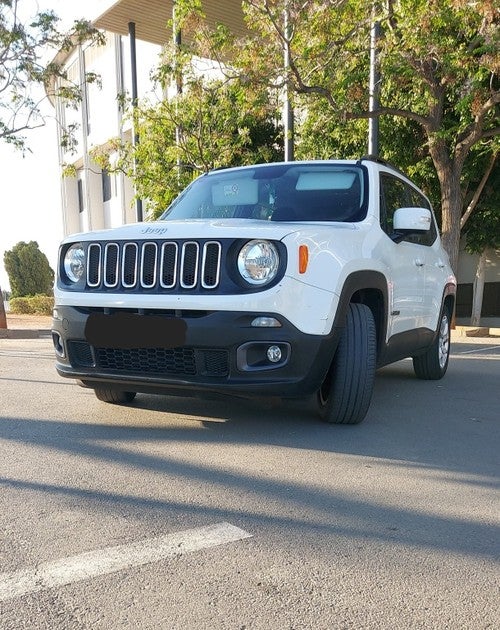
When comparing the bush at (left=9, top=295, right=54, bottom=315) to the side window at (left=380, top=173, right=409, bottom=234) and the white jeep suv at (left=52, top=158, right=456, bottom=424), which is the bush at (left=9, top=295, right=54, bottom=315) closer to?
the side window at (left=380, top=173, right=409, bottom=234)

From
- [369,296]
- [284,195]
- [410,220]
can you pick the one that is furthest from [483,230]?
[369,296]

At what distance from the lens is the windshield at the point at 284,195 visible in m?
4.79

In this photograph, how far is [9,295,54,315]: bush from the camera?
26.4m

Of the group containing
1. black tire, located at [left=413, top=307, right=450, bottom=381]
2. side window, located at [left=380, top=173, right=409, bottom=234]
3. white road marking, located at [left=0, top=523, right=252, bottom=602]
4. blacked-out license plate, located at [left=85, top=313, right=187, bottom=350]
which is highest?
side window, located at [left=380, top=173, right=409, bottom=234]

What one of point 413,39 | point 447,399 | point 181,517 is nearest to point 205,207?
point 447,399

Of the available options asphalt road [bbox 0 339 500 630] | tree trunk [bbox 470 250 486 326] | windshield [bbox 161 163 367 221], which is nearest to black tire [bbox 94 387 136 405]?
asphalt road [bbox 0 339 500 630]

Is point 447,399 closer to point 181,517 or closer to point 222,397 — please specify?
point 222,397

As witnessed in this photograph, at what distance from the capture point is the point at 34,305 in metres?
26.7

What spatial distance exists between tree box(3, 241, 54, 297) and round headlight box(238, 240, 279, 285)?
27.9 meters

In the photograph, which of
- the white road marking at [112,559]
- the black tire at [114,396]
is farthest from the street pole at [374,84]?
the white road marking at [112,559]

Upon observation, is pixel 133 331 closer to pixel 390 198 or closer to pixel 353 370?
pixel 353 370

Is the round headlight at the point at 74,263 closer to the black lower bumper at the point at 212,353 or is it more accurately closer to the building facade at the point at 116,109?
the black lower bumper at the point at 212,353

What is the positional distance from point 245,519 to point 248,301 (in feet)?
4.53

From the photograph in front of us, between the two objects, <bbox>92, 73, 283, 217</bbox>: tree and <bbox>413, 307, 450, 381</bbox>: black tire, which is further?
<bbox>92, 73, 283, 217</bbox>: tree
